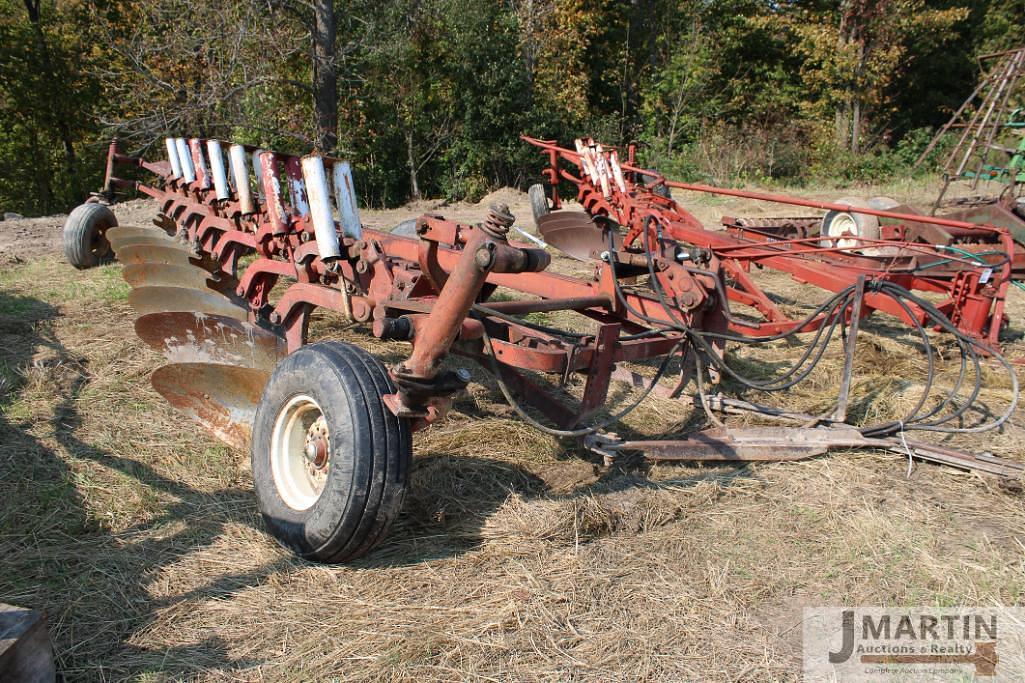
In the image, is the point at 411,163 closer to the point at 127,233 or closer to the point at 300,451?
the point at 127,233

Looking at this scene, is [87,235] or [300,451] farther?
[87,235]

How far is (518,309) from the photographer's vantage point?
3441mm

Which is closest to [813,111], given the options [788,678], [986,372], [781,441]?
[986,372]

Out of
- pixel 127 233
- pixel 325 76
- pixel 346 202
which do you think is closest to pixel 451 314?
pixel 346 202

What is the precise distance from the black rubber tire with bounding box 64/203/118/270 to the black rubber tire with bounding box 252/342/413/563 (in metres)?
5.90

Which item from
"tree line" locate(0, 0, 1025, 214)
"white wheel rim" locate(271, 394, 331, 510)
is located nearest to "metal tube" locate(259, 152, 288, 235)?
"white wheel rim" locate(271, 394, 331, 510)

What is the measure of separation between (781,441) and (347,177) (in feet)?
8.78

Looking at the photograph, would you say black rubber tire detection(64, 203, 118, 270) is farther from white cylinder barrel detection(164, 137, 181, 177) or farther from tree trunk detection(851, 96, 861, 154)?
tree trunk detection(851, 96, 861, 154)

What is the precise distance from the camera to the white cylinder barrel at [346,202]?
3.71 m

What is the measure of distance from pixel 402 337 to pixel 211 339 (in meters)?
2.27

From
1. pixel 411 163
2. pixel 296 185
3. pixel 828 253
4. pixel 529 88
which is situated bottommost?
pixel 828 253

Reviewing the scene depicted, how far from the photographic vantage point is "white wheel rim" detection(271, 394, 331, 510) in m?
2.84

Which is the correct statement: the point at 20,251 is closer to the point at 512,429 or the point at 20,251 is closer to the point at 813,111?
the point at 512,429

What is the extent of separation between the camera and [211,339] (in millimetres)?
4516
